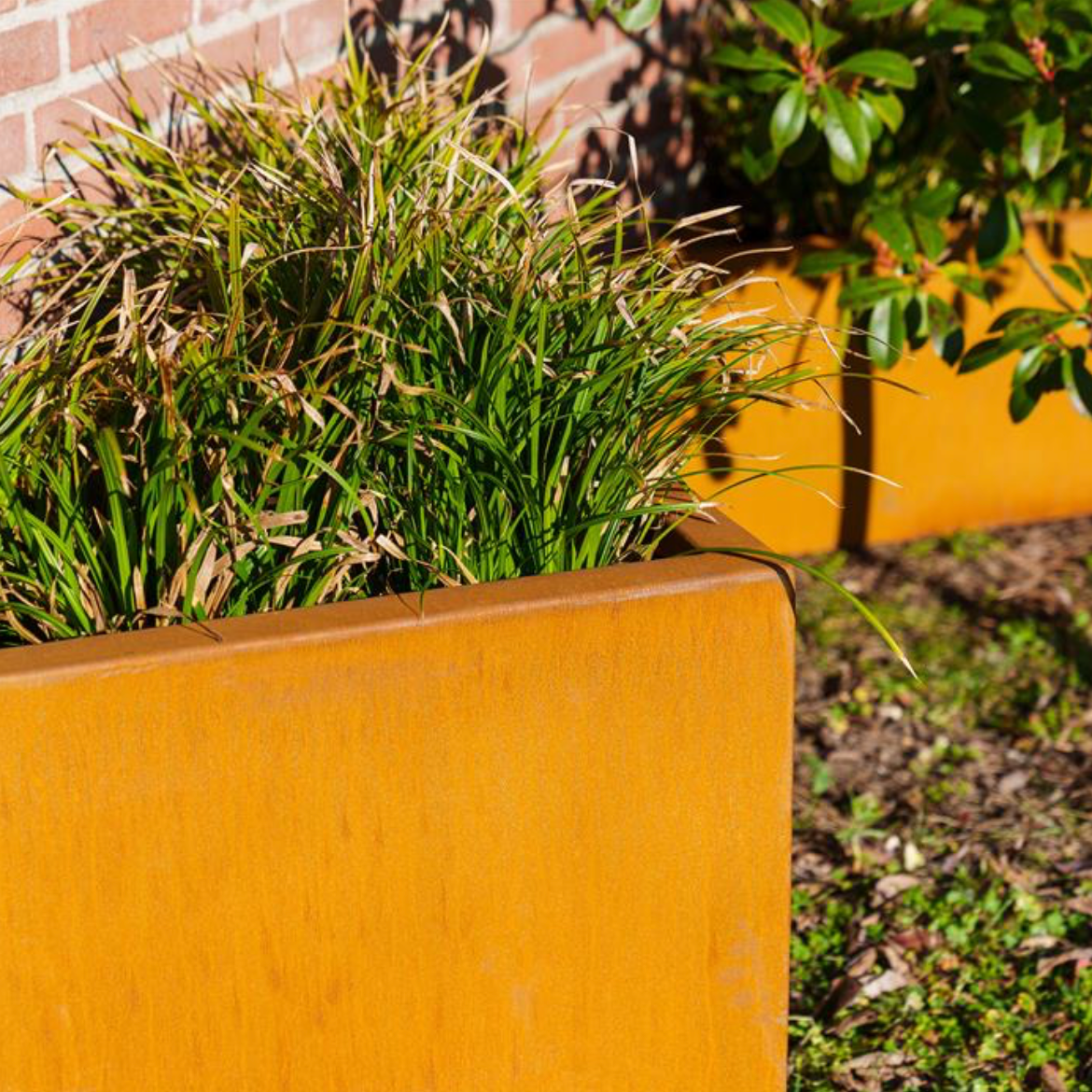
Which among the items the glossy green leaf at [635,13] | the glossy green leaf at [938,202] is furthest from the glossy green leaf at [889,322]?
the glossy green leaf at [635,13]

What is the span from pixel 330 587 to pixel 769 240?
6.45 feet

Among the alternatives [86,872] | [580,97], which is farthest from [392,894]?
[580,97]

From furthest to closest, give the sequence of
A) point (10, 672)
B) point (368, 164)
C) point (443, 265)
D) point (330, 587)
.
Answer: point (368, 164) < point (443, 265) < point (330, 587) < point (10, 672)

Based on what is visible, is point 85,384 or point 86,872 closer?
point 86,872

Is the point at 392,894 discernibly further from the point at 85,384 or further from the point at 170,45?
the point at 170,45

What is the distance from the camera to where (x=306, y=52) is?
8.34 feet

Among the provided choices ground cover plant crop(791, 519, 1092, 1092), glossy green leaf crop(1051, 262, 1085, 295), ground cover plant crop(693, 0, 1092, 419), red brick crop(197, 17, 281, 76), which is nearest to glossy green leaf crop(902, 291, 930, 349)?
ground cover plant crop(693, 0, 1092, 419)

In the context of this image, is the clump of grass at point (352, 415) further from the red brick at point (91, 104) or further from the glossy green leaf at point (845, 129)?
the glossy green leaf at point (845, 129)

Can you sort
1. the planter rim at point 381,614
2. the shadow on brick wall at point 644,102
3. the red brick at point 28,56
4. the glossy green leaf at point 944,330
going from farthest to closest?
the shadow on brick wall at point 644,102
the glossy green leaf at point 944,330
the red brick at point 28,56
the planter rim at point 381,614

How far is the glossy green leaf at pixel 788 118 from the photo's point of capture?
2.60 metres

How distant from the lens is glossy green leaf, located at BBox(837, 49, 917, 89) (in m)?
2.57

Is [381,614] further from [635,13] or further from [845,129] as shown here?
[845,129]

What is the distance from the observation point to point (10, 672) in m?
1.47

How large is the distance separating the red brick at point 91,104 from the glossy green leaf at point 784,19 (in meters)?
0.89
